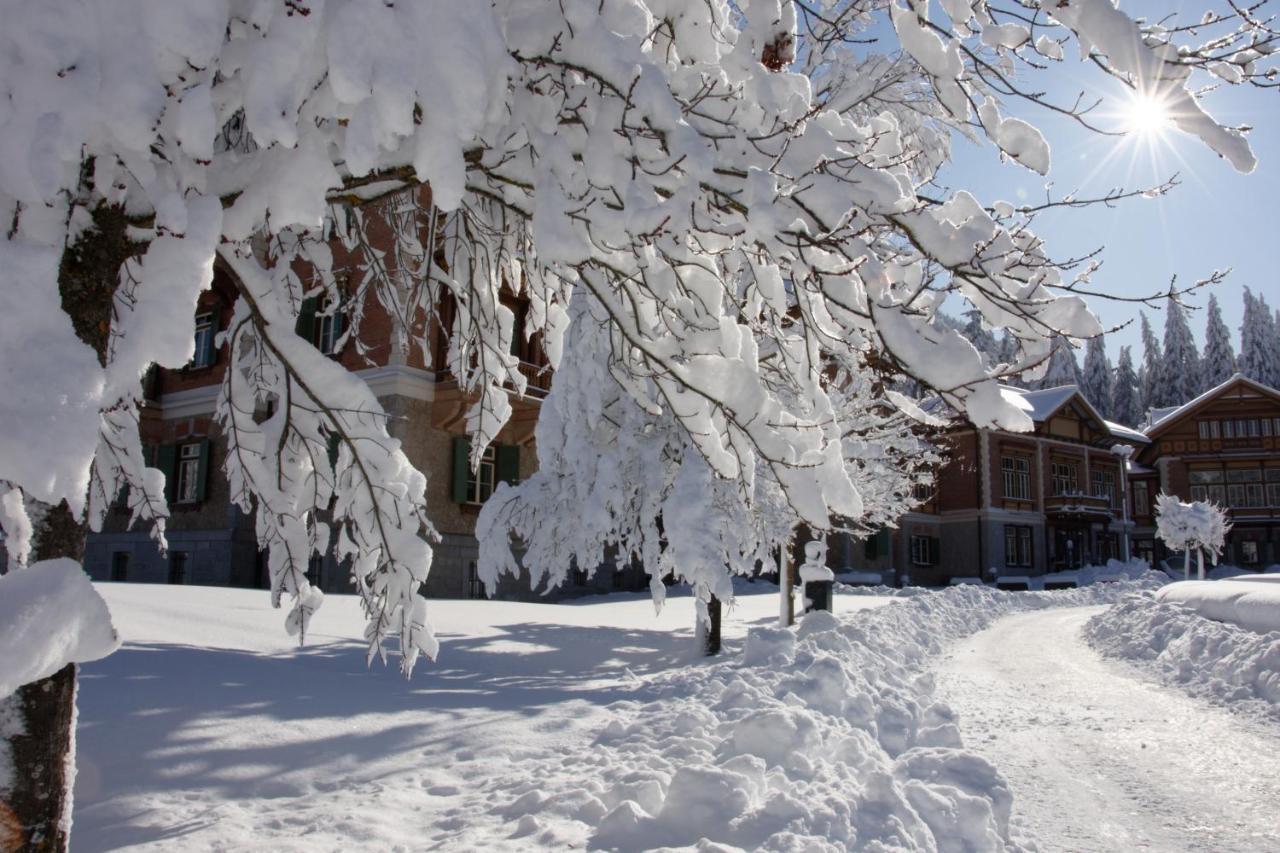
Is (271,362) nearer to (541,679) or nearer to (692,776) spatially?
(692,776)

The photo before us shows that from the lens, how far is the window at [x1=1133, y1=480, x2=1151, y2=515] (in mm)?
50469

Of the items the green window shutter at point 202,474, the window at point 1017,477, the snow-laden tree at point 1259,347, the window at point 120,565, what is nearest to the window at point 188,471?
the green window shutter at point 202,474

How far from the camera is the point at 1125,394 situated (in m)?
71.6

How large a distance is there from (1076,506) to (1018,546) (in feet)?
11.5

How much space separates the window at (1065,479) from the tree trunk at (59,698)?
46116mm

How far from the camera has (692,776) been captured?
405cm

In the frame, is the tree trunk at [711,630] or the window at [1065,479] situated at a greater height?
the window at [1065,479]

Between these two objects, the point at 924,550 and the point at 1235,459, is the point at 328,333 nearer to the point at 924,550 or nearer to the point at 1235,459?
the point at 924,550

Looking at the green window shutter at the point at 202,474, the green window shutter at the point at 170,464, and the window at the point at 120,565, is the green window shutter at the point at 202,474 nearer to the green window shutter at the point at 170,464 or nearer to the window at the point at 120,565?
the green window shutter at the point at 170,464

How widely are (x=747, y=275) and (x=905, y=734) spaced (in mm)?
3553

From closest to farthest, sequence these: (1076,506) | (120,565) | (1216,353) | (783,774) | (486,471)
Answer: (783,774), (486,471), (120,565), (1076,506), (1216,353)

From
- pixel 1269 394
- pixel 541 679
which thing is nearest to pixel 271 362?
pixel 541 679

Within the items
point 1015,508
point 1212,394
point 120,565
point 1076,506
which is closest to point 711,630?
point 120,565

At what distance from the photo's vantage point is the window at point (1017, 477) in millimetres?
41281
